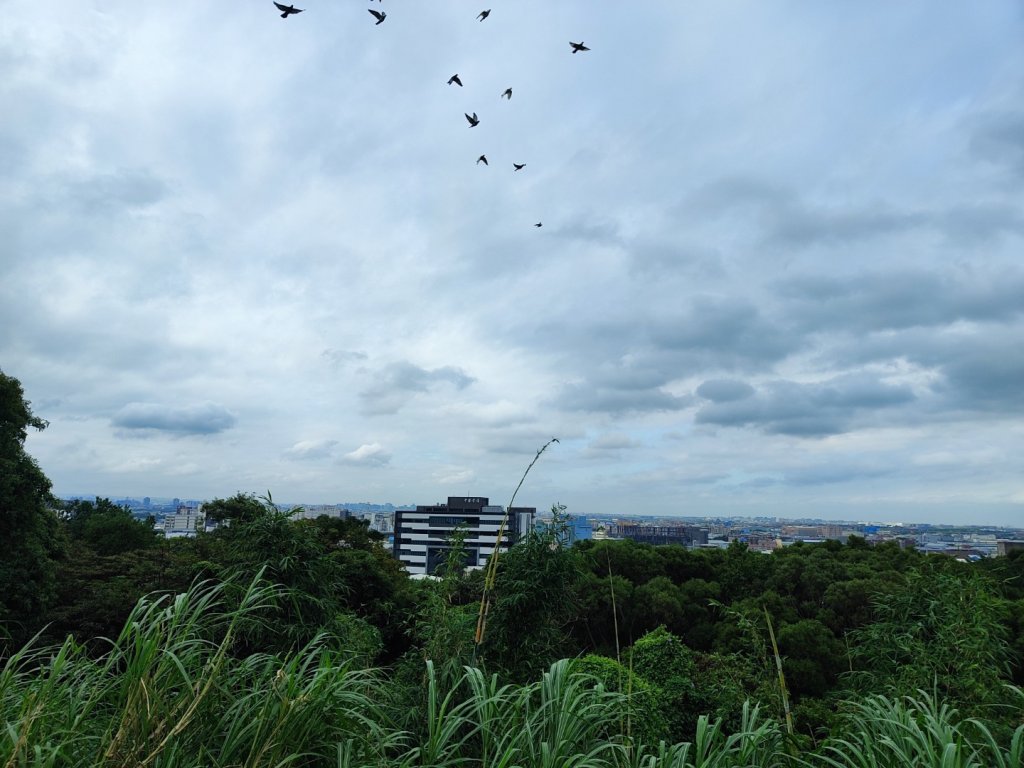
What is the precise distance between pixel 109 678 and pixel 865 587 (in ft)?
44.2

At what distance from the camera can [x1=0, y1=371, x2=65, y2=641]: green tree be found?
431 inches

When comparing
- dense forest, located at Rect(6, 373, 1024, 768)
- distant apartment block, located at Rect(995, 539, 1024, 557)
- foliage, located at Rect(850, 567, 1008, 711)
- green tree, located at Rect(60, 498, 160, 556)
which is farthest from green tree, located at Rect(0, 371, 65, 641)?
distant apartment block, located at Rect(995, 539, 1024, 557)

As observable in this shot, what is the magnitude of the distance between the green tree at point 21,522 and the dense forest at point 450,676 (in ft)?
0.11

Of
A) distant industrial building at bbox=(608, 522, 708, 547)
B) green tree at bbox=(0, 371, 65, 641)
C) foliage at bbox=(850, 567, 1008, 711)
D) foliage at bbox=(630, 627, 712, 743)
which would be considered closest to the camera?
foliage at bbox=(850, 567, 1008, 711)

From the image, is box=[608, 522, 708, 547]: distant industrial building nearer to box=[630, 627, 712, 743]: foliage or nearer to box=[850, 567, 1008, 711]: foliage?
box=[630, 627, 712, 743]: foliage

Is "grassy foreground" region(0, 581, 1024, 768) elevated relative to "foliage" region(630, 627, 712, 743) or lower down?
elevated

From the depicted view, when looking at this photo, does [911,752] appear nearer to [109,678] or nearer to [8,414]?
[109,678]

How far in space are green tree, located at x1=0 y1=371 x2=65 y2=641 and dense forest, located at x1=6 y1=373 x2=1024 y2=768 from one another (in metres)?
0.03

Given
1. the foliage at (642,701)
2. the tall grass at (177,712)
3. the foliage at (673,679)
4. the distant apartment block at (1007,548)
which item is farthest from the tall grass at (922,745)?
the distant apartment block at (1007,548)

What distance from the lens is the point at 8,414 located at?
1162 cm

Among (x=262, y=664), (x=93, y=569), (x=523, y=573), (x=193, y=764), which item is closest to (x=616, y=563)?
(x=523, y=573)

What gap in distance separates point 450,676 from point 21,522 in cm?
1124

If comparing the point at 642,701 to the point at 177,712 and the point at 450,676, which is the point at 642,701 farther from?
the point at 177,712

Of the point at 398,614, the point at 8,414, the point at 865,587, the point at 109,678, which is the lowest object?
the point at 398,614
